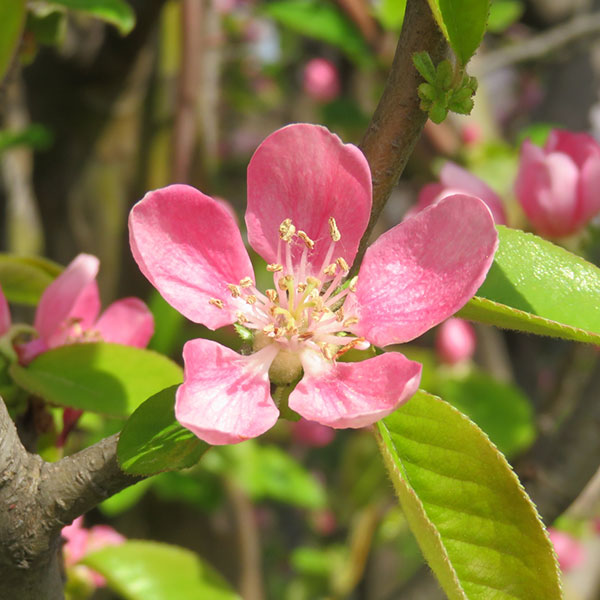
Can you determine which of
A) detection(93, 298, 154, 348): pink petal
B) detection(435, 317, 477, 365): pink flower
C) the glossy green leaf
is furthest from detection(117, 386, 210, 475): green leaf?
detection(435, 317, 477, 365): pink flower

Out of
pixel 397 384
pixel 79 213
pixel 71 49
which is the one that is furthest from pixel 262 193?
pixel 79 213

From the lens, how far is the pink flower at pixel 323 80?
120 inches

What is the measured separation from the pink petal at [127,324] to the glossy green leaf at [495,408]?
0.98 meters

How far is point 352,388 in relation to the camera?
61 cm

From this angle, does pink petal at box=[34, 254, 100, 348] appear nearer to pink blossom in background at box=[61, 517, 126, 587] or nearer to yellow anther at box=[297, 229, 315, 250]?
yellow anther at box=[297, 229, 315, 250]

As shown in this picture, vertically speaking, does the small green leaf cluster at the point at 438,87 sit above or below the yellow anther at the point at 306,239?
above

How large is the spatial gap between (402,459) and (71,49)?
58.6 inches

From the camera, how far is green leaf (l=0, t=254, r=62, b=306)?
2.84 feet

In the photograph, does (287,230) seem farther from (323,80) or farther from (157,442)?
(323,80)

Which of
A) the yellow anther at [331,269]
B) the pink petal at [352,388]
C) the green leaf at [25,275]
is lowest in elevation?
the green leaf at [25,275]

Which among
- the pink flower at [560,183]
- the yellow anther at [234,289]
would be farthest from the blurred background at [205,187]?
the yellow anther at [234,289]

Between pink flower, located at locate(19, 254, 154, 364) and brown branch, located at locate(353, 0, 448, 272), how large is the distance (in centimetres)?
30

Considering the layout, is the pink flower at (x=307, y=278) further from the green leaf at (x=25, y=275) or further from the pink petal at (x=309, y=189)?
the green leaf at (x=25, y=275)

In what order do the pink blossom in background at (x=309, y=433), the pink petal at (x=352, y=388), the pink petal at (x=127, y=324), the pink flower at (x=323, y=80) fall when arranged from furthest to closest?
the pink flower at (x=323, y=80), the pink blossom in background at (x=309, y=433), the pink petal at (x=127, y=324), the pink petal at (x=352, y=388)
